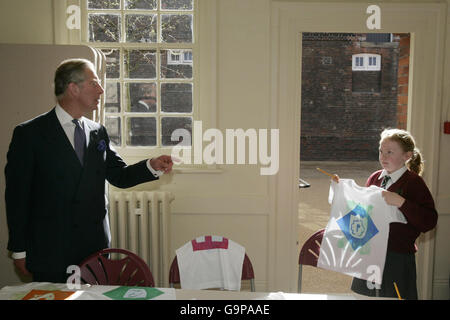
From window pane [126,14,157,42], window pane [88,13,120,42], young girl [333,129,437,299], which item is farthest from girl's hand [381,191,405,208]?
window pane [88,13,120,42]

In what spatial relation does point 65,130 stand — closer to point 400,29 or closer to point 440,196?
point 400,29

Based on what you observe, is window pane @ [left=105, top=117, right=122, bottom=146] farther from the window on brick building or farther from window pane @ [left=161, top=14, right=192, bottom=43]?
the window on brick building

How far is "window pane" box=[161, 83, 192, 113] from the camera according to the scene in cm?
359

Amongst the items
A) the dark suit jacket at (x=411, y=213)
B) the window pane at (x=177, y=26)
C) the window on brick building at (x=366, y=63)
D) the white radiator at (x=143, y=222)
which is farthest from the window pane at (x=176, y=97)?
the window on brick building at (x=366, y=63)

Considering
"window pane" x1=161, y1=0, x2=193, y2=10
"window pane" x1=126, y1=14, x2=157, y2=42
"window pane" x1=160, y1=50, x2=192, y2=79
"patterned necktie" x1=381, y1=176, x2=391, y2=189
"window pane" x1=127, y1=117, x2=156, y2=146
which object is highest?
"window pane" x1=161, y1=0, x2=193, y2=10

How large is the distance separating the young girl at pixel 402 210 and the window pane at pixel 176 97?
1664mm

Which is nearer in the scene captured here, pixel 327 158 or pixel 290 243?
pixel 290 243

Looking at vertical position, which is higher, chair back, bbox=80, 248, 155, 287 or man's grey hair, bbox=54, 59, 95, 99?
man's grey hair, bbox=54, 59, 95, 99

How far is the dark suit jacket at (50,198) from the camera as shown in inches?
87.0

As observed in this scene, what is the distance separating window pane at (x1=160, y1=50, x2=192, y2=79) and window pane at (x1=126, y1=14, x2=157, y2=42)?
18cm
